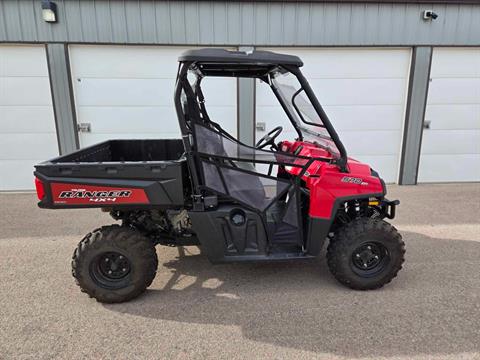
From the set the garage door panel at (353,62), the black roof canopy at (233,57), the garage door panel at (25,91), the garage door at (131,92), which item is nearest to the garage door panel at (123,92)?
the garage door at (131,92)

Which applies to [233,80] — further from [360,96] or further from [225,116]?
[360,96]

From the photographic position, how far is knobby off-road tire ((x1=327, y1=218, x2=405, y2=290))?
2600 mm

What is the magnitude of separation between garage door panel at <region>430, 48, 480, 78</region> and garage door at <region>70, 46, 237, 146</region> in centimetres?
359

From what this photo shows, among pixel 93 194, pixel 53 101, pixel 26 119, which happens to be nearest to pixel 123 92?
pixel 53 101

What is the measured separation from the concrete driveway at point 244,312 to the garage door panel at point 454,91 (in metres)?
3.33

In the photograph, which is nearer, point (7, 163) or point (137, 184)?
point (137, 184)

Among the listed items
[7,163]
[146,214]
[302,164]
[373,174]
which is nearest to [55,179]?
[146,214]

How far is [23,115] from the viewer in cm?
550

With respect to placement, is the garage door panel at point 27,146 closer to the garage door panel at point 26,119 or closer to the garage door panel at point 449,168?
the garage door panel at point 26,119

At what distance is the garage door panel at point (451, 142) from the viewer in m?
5.99

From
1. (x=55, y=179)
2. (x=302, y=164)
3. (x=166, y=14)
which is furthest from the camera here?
(x=166, y=14)

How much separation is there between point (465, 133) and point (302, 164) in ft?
16.6

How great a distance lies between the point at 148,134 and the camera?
5.68m

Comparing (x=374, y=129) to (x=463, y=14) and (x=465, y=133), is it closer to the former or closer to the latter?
(x=465, y=133)
